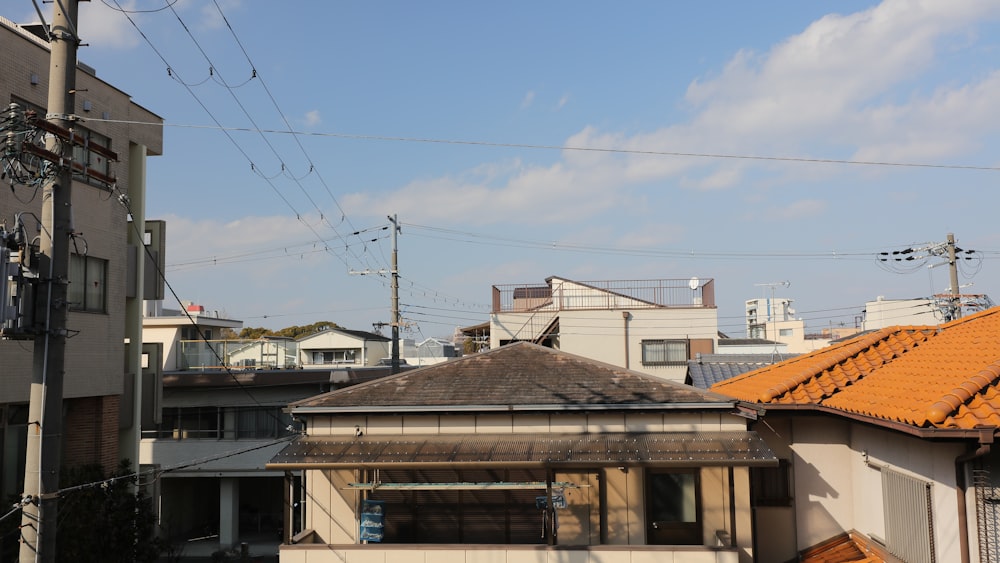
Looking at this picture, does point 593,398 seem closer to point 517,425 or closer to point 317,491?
point 517,425

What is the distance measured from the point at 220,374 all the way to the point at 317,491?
1521 centimetres

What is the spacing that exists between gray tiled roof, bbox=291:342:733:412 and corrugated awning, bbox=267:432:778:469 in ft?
1.80

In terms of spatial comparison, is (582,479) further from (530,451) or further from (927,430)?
(927,430)

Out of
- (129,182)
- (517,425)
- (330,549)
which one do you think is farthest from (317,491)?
(129,182)

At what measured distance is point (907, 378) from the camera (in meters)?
9.23

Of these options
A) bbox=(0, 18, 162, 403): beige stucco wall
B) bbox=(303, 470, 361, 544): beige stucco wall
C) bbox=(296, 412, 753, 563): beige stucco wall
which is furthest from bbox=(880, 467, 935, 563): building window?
bbox=(0, 18, 162, 403): beige stucco wall

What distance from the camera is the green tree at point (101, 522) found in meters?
13.2

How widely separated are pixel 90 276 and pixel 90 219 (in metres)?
1.45

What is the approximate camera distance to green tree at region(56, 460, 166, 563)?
13.2 meters

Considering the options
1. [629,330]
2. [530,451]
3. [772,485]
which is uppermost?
A: [629,330]

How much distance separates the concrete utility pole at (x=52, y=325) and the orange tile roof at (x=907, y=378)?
9.06m

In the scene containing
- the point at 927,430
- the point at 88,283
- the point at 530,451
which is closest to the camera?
the point at 927,430

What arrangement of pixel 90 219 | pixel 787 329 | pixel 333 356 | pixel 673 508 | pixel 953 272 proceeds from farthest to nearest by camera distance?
pixel 787 329, pixel 333 356, pixel 953 272, pixel 90 219, pixel 673 508

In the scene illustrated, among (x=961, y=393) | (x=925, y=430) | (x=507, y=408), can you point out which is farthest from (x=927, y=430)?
(x=507, y=408)
